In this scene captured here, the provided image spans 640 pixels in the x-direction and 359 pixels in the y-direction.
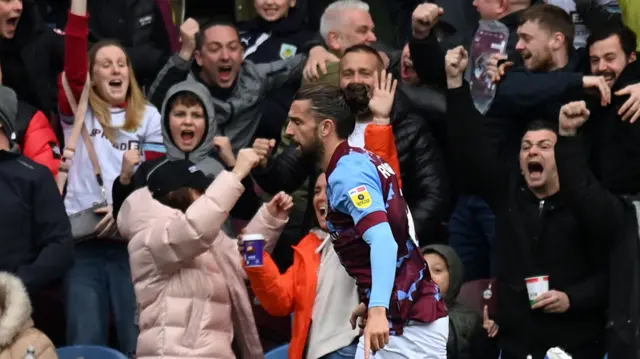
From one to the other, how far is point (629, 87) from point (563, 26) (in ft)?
2.64

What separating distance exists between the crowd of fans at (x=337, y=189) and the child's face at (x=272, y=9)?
16.6 inches

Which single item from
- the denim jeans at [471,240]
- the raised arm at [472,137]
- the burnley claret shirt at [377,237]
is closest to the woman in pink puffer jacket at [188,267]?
the burnley claret shirt at [377,237]

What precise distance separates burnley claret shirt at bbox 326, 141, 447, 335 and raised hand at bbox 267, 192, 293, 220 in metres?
1.54

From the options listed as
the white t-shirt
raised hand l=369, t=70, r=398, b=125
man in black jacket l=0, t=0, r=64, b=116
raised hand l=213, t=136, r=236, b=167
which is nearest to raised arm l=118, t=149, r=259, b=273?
raised hand l=369, t=70, r=398, b=125

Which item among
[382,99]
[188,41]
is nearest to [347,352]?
[382,99]

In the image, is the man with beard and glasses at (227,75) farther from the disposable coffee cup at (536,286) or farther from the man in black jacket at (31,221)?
the disposable coffee cup at (536,286)

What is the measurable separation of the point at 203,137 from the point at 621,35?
251 centimetres

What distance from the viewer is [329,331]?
7469 millimetres

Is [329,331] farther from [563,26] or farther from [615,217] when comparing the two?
[563,26]

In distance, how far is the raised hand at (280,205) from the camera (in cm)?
809

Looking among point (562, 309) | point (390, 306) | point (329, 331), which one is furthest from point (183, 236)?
point (562, 309)

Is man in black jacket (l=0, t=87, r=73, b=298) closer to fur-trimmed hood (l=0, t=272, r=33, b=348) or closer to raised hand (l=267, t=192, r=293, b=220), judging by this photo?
fur-trimmed hood (l=0, t=272, r=33, b=348)

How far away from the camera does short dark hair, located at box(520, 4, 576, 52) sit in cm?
842

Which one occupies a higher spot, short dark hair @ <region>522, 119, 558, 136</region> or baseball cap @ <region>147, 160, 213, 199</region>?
short dark hair @ <region>522, 119, 558, 136</region>
